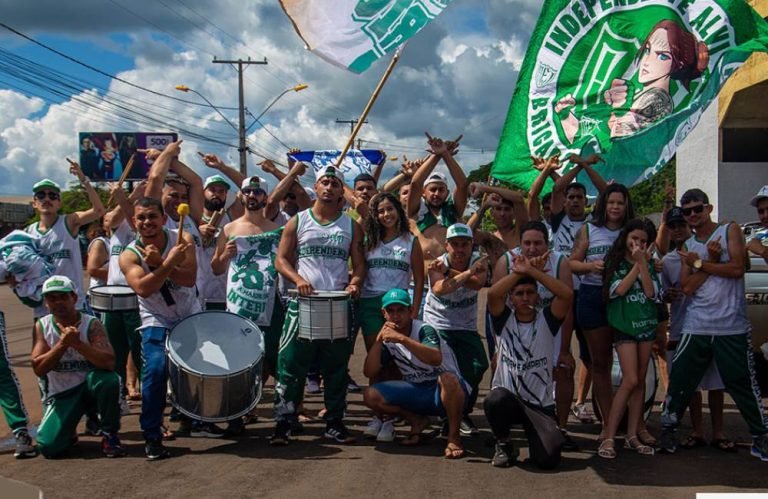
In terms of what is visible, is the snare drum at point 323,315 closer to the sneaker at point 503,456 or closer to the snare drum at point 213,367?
the snare drum at point 213,367

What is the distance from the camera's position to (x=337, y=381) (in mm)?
7039

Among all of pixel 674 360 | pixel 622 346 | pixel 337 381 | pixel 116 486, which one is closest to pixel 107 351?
pixel 116 486

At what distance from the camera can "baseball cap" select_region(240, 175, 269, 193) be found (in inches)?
314

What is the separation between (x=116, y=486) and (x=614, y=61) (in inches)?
225

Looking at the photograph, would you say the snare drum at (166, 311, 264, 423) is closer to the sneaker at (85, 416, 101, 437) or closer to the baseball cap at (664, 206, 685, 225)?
the sneaker at (85, 416, 101, 437)

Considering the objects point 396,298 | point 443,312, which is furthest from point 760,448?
point 396,298

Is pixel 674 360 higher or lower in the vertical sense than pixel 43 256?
lower

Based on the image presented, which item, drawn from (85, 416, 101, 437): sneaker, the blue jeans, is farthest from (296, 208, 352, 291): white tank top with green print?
(85, 416, 101, 437): sneaker

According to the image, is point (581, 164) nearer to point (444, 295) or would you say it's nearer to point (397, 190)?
point (444, 295)

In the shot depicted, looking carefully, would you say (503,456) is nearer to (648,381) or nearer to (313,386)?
(648,381)

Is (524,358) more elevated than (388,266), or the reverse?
(388,266)

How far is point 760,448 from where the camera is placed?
6410 millimetres

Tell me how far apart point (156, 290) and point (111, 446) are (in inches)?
50.7

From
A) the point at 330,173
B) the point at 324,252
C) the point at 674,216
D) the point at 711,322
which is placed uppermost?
the point at 330,173
